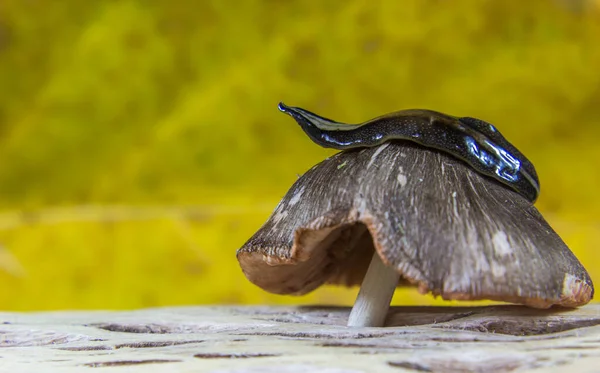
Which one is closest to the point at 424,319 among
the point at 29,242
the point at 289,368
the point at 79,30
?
the point at 289,368

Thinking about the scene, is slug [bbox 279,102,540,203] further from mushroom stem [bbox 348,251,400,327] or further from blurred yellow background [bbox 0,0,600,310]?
blurred yellow background [bbox 0,0,600,310]

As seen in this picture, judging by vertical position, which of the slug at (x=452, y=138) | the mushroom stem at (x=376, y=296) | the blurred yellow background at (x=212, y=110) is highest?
the blurred yellow background at (x=212, y=110)

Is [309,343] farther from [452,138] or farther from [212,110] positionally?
[212,110]

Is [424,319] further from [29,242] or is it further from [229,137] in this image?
[29,242]

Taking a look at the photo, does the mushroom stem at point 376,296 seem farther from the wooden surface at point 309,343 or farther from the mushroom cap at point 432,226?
the mushroom cap at point 432,226

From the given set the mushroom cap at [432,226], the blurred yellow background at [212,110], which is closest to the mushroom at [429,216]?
the mushroom cap at [432,226]

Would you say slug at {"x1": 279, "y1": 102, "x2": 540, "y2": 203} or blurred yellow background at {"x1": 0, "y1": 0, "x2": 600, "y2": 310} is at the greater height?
blurred yellow background at {"x1": 0, "y1": 0, "x2": 600, "y2": 310}

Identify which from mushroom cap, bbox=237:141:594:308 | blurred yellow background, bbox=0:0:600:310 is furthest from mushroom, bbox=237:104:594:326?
blurred yellow background, bbox=0:0:600:310
